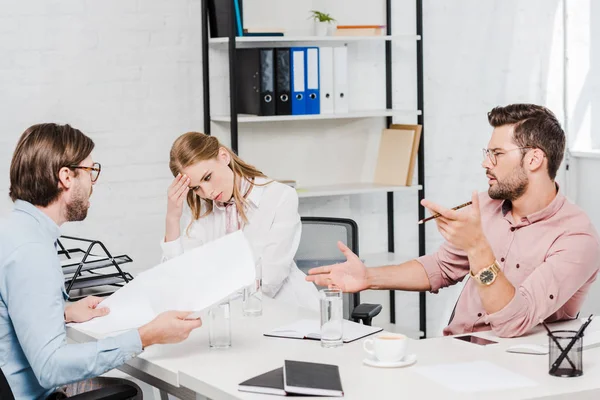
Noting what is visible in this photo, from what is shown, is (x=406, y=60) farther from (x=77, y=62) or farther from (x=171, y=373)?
(x=171, y=373)

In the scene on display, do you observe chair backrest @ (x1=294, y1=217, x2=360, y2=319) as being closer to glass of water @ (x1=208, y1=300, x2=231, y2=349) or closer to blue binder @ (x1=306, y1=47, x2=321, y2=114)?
blue binder @ (x1=306, y1=47, x2=321, y2=114)

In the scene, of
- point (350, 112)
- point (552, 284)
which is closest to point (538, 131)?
point (552, 284)

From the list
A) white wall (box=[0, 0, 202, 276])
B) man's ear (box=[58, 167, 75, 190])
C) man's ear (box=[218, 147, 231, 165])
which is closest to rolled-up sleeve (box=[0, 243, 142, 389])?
man's ear (box=[58, 167, 75, 190])

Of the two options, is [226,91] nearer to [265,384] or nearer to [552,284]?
[552,284]

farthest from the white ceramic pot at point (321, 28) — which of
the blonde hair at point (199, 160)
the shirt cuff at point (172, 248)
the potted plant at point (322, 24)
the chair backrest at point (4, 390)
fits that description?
the chair backrest at point (4, 390)

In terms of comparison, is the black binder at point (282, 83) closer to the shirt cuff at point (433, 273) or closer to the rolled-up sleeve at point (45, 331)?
the shirt cuff at point (433, 273)

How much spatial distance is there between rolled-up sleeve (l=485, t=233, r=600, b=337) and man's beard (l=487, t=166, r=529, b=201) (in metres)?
0.18

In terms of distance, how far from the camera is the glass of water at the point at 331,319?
7.14ft

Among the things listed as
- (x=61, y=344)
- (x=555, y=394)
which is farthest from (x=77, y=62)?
(x=555, y=394)

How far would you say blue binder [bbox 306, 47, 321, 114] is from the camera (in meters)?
3.88

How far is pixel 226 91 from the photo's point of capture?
13.3 feet

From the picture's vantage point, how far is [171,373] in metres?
2.04

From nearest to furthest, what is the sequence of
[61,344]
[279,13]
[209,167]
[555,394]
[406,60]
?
[555,394], [61,344], [209,167], [279,13], [406,60]

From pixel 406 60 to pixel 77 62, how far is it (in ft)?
5.12
